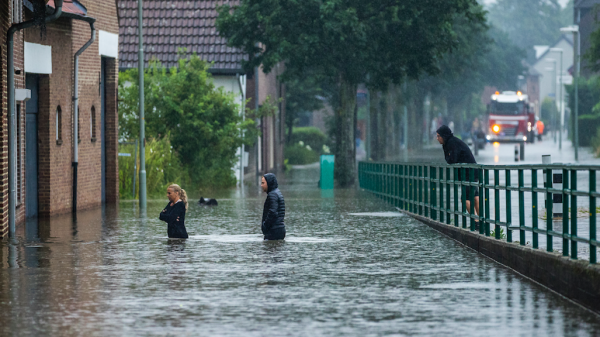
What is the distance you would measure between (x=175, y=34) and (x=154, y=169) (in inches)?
451

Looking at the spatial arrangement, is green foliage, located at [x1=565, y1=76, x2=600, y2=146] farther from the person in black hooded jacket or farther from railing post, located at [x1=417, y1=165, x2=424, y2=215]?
the person in black hooded jacket

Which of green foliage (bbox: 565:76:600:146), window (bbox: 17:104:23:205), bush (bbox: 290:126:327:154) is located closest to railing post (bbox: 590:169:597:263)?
window (bbox: 17:104:23:205)

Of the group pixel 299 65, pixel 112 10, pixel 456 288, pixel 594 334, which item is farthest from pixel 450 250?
pixel 299 65

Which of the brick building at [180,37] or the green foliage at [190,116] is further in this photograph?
the brick building at [180,37]

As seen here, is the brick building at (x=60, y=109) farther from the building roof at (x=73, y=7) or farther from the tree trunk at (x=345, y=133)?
the tree trunk at (x=345, y=133)

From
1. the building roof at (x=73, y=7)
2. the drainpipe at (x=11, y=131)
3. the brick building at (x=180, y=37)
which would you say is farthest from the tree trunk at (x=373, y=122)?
the drainpipe at (x=11, y=131)

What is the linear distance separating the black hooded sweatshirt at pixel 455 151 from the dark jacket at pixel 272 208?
10.8ft

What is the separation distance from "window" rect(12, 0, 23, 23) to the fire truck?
59.8 meters

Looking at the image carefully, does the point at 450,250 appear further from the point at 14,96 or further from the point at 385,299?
the point at 14,96

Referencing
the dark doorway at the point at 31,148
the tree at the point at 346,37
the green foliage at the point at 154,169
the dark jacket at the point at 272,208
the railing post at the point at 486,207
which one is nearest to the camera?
the railing post at the point at 486,207

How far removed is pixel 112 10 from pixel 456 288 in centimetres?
1767

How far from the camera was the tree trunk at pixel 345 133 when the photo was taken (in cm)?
3744

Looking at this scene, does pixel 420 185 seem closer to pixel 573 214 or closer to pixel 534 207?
pixel 534 207

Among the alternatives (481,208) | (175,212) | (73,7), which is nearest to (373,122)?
(73,7)
